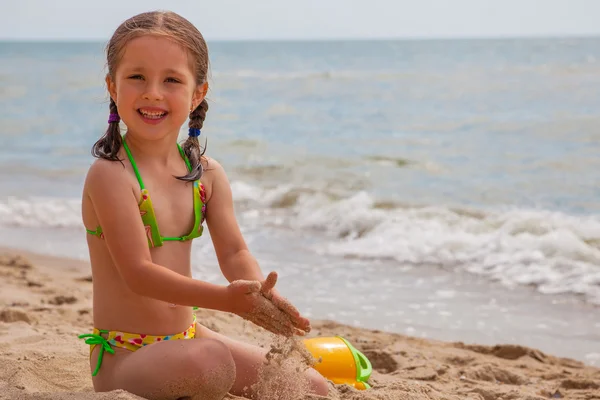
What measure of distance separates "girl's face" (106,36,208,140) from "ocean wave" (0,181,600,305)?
10.8 ft

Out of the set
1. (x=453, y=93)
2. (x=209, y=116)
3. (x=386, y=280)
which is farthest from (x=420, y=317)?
(x=453, y=93)

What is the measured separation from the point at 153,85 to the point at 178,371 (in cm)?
85

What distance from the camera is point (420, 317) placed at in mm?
4457

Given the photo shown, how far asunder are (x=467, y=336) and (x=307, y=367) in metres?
1.94

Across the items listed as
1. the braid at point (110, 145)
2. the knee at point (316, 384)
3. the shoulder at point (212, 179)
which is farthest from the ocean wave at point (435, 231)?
the braid at point (110, 145)

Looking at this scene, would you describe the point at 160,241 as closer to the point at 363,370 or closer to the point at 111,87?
the point at 111,87

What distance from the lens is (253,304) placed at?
2172 millimetres

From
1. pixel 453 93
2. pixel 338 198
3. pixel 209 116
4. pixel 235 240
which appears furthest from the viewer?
pixel 453 93

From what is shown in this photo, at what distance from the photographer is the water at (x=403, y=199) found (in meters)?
4.70

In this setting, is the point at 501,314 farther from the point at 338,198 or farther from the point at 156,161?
the point at 338,198

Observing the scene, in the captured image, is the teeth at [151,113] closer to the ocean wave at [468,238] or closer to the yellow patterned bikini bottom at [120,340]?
the yellow patterned bikini bottom at [120,340]

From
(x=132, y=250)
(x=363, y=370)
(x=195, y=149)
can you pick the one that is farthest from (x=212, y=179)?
(x=363, y=370)

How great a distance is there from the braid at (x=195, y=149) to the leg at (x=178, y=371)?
0.54 metres

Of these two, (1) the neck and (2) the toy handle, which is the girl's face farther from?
(2) the toy handle
